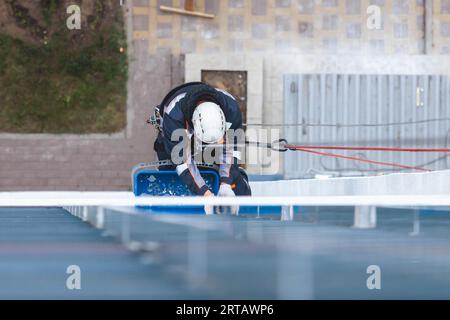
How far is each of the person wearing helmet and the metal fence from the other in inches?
382

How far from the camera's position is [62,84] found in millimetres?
16125

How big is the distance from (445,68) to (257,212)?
12.2 meters

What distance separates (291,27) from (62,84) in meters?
3.74

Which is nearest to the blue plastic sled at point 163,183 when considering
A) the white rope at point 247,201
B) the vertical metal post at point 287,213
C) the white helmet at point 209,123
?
the white helmet at point 209,123

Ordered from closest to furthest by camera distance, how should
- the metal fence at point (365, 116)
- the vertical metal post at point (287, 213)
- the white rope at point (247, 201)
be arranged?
the white rope at point (247, 201) → the vertical metal post at point (287, 213) → the metal fence at point (365, 116)

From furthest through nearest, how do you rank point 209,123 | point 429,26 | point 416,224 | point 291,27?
point 429,26
point 291,27
point 209,123
point 416,224

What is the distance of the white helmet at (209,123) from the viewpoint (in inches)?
229

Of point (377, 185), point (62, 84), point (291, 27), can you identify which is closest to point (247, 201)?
point (377, 185)

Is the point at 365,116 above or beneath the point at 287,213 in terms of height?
above

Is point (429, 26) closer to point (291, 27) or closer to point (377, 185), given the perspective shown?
point (291, 27)

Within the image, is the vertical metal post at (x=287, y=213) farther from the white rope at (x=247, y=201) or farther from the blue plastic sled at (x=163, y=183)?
the white rope at (x=247, y=201)

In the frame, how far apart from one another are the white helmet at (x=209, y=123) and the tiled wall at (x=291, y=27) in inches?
412

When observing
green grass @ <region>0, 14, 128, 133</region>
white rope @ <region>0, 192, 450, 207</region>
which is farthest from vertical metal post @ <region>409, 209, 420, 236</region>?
green grass @ <region>0, 14, 128, 133</region>
